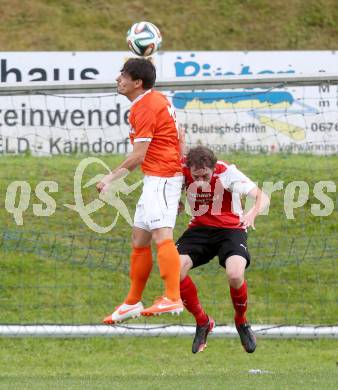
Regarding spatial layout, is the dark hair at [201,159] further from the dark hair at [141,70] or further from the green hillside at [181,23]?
the green hillside at [181,23]

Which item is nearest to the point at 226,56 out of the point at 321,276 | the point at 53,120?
the point at 53,120

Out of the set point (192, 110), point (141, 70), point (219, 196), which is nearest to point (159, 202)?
point (219, 196)

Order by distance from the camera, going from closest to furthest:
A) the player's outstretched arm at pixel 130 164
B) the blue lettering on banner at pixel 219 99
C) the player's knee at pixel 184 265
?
1. the player's outstretched arm at pixel 130 164
2. the player's knee at pixel 184 265
3. the blue lettering on banner at pixel 219 99

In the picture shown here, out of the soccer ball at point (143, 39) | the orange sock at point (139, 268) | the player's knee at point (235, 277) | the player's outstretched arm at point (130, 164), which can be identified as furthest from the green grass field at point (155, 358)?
the soccer ball at point (143, 39)

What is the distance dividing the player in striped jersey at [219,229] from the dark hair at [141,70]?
678 millimetres

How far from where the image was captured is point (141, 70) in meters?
8.95

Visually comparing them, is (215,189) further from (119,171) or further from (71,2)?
(71,2)

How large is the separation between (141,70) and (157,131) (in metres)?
0.51

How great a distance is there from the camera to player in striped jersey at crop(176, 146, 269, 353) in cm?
923

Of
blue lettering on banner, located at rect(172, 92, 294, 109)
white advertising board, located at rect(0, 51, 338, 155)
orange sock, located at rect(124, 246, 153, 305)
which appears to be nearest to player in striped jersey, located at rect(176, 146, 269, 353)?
orange sock, located at rect(124, 246, 153, 305)

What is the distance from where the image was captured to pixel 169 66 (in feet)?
62.3

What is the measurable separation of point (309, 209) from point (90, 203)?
122 inches

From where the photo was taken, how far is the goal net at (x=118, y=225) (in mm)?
13172

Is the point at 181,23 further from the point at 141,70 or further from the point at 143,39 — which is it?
the point at 141,70
